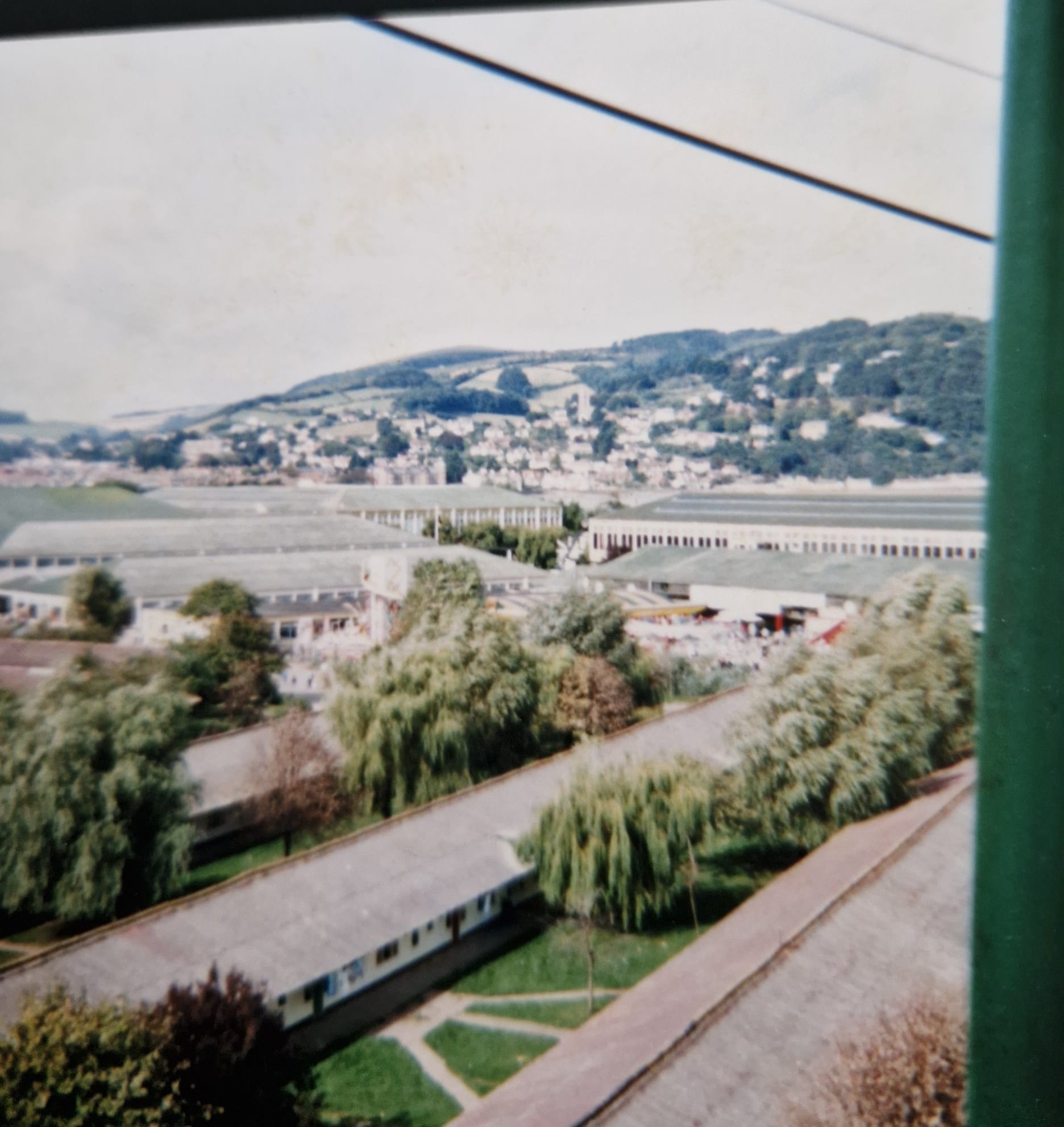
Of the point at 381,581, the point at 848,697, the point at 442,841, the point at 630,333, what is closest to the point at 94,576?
the point at 381,581

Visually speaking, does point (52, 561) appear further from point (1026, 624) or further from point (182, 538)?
point (1026, 624)

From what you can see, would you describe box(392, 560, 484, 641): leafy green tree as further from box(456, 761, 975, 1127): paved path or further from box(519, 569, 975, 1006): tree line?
box(456, 761, 975, 1127): paved path

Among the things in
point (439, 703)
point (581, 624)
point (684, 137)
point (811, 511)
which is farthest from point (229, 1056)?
point (684, 137)

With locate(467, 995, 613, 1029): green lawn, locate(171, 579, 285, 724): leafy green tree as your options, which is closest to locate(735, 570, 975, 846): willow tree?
locate(467, 995, 613, 1029): green lawn

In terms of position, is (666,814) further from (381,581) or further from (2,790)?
(2,790)

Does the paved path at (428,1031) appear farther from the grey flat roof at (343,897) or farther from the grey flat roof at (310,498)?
the grey flat roof at (310,498)

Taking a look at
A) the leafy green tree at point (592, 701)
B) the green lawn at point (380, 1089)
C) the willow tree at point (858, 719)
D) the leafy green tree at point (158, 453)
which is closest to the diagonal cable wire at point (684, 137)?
the willow tree at point (858, 719)
